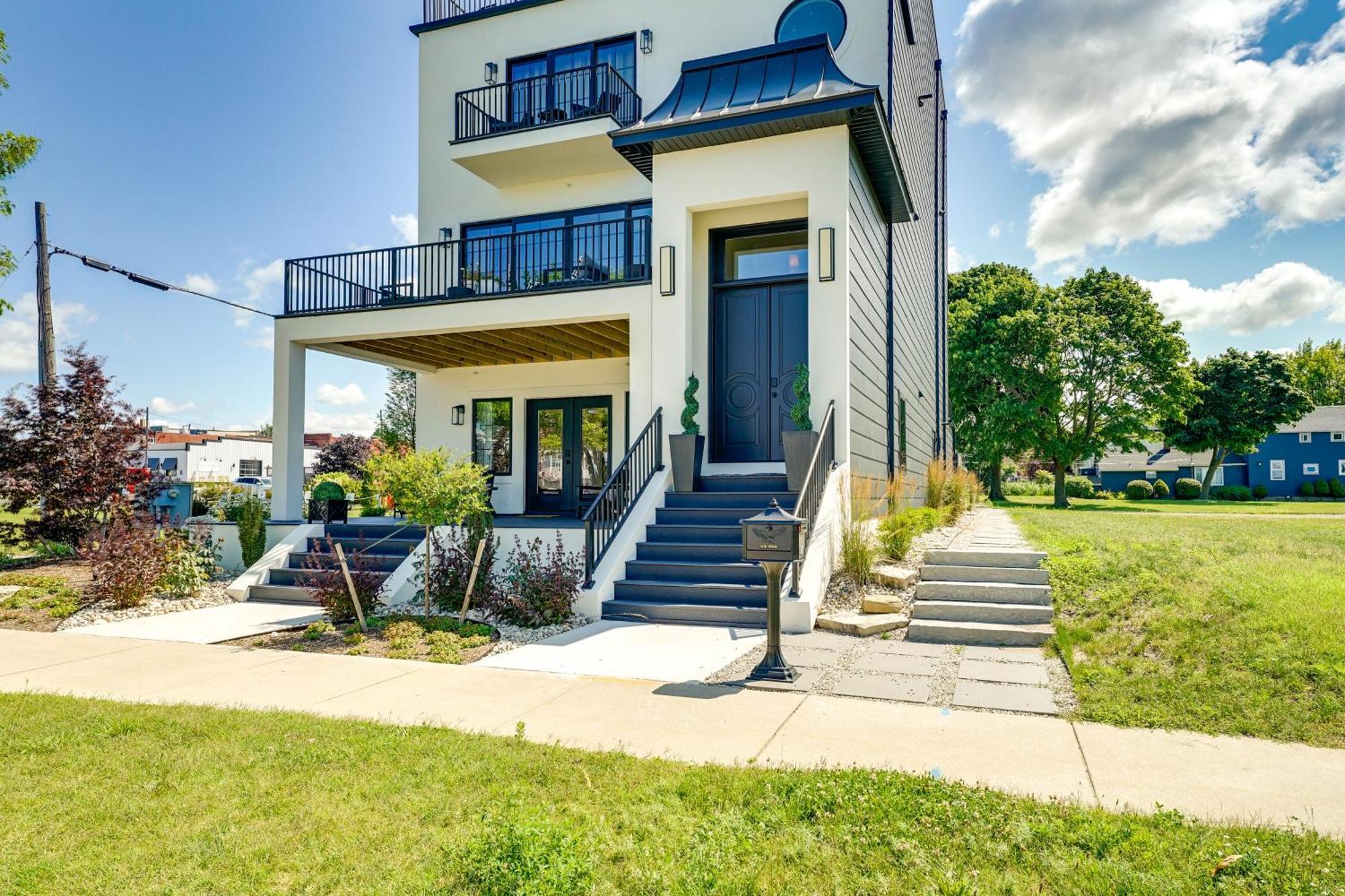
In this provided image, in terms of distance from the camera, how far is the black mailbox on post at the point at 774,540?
5.55 m

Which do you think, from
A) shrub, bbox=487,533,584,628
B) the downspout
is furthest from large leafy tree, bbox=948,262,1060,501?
shrub, bbox=487,533,584,628

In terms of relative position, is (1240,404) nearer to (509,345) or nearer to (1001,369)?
(1001,369)

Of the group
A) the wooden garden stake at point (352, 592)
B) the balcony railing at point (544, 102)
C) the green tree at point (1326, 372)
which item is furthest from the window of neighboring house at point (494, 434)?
the green tree at point (1326, 372)

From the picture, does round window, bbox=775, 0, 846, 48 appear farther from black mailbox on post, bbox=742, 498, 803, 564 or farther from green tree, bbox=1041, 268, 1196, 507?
green tree, bbox=1041, 268, 1196, 507

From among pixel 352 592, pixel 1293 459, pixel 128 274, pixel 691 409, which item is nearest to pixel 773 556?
pixel 352 592

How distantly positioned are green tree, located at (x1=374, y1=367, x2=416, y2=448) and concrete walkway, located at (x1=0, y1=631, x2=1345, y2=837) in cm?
2053

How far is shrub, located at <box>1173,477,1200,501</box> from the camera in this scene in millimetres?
37344

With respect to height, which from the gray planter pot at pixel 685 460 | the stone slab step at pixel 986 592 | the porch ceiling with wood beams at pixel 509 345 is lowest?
the stone slab step at pixel 986 592

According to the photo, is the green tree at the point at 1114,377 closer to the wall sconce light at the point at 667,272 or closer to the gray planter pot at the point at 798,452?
the gray planter pot at the point at 798,452

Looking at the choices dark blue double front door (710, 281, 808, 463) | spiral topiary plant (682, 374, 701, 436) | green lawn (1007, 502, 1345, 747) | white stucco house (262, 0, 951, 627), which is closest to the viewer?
green lawn (1007, 502, 1345, 747)

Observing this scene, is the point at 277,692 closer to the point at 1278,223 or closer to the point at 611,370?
the point at 611,370

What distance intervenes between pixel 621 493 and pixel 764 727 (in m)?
5.27

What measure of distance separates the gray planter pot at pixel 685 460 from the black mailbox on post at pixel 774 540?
413 centimetres

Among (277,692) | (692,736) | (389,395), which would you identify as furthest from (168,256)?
(692,736)
